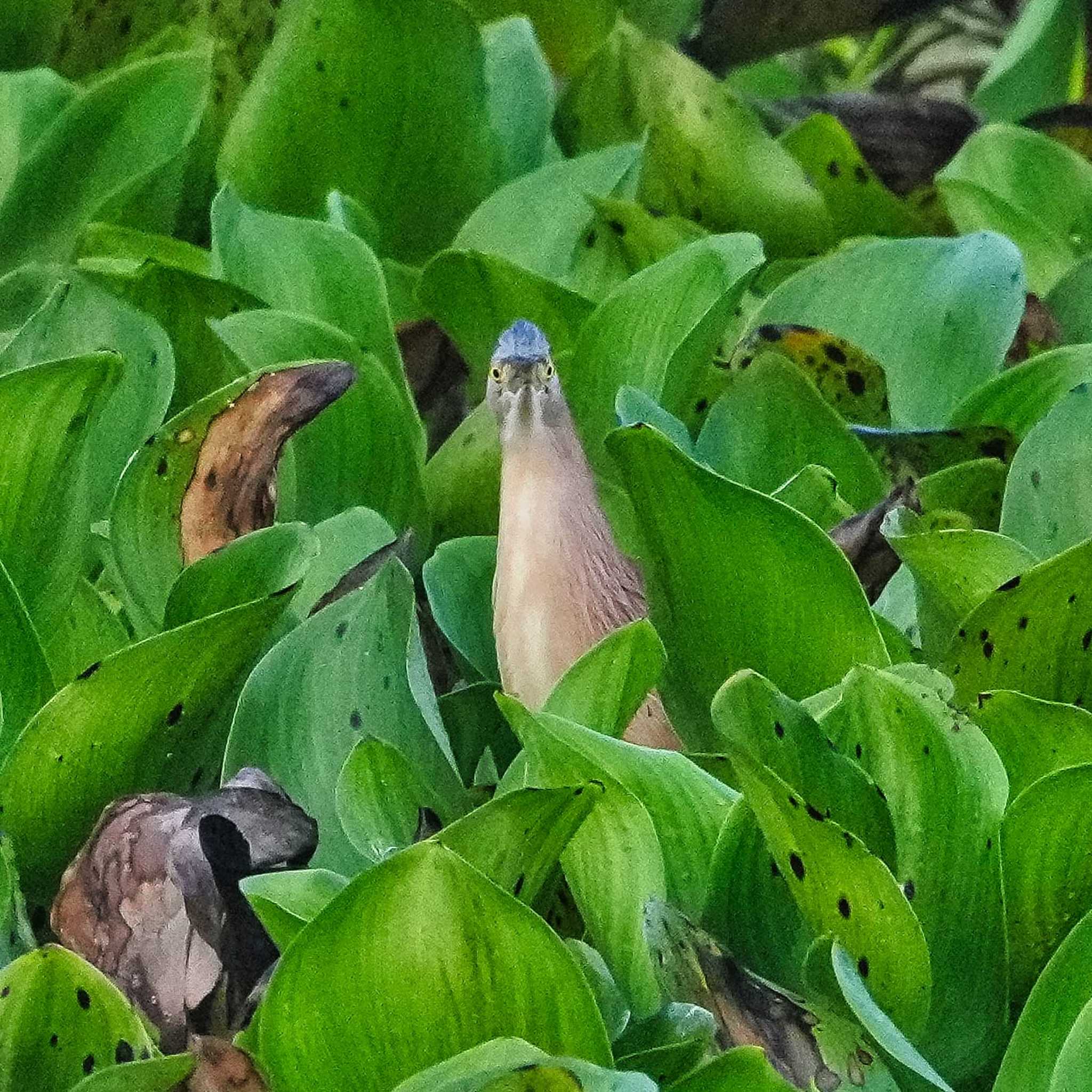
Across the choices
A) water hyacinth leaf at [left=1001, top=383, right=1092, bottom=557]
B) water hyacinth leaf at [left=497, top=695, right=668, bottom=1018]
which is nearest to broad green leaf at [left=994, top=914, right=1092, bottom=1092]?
water hyacinth leaf at [left=497, top=695, right=668, bottom=1018]

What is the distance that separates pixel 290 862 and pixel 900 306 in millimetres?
997

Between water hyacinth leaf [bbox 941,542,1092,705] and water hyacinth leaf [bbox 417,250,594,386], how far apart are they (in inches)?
25.6

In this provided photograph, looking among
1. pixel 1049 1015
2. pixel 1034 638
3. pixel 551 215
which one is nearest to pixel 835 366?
pixel 551 215

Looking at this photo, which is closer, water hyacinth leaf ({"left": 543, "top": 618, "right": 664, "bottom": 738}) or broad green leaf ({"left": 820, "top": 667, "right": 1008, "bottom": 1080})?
broad green leaf ({"left": 820, "top": 667, "right": 1008, "bottom": 1080})

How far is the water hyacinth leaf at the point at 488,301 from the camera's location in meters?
1.83

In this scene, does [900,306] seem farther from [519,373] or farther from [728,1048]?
[728,1048]

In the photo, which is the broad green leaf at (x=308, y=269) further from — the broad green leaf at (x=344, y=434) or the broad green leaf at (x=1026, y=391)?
the broad green leaf at (x=1026, y=391)

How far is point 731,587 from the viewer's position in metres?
1.37

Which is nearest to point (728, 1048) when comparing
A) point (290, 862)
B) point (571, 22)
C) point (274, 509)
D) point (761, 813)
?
point (761, 813)

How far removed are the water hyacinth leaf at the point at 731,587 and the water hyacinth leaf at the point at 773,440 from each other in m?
0.31

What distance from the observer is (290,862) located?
122 centimetres

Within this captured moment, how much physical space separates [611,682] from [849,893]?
0.25 metres

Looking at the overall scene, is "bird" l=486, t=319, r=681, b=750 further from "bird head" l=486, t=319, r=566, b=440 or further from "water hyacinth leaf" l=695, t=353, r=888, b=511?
"water hyacinth leaf" l=695, t=353, r=888, b=511

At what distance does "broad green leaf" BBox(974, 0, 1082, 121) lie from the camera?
9.39 feet
